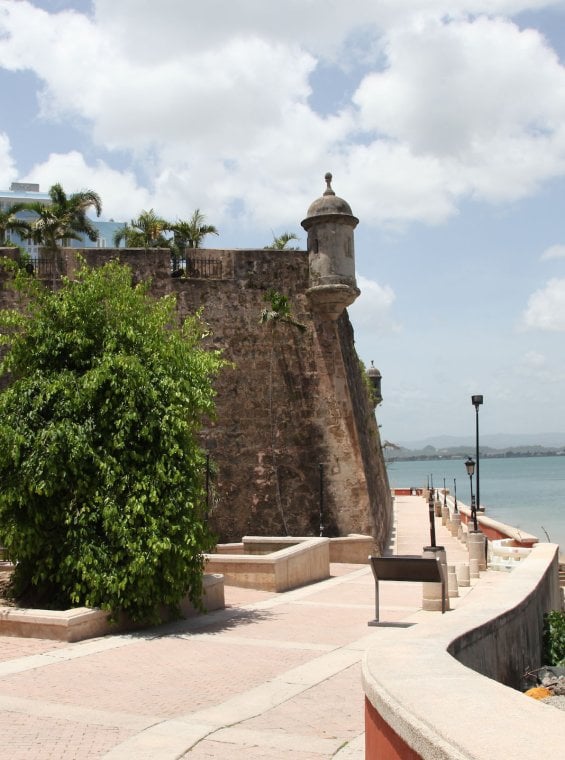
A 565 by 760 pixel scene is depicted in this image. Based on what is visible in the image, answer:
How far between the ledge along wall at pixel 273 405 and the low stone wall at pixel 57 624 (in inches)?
425

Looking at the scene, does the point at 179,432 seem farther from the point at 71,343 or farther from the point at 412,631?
the point at 412,631

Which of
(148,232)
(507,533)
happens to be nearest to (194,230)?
(148,232)

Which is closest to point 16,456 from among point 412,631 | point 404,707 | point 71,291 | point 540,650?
point 71,291

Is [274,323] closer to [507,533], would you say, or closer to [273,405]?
[273,405]

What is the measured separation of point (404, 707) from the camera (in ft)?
11.4

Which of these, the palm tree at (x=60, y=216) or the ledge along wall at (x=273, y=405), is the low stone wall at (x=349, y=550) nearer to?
the ledge along wall at (x=273, y=405)

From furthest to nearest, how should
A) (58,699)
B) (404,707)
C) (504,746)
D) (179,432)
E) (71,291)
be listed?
(71,291)
(179,432)
(58,699)
(404,707)
(504,746)

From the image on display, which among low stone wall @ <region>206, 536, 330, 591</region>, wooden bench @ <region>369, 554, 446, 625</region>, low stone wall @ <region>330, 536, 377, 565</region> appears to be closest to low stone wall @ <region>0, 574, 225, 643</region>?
wooden bench @ <region>369, 554, 446, 625</region>

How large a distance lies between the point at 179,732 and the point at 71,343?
22.1ft

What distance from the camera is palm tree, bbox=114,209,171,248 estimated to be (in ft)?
86.7

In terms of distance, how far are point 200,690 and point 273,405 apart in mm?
14280

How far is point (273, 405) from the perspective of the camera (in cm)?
2117

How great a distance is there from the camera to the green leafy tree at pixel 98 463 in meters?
9.97

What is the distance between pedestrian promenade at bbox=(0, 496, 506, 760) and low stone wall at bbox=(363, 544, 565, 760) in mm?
1038
